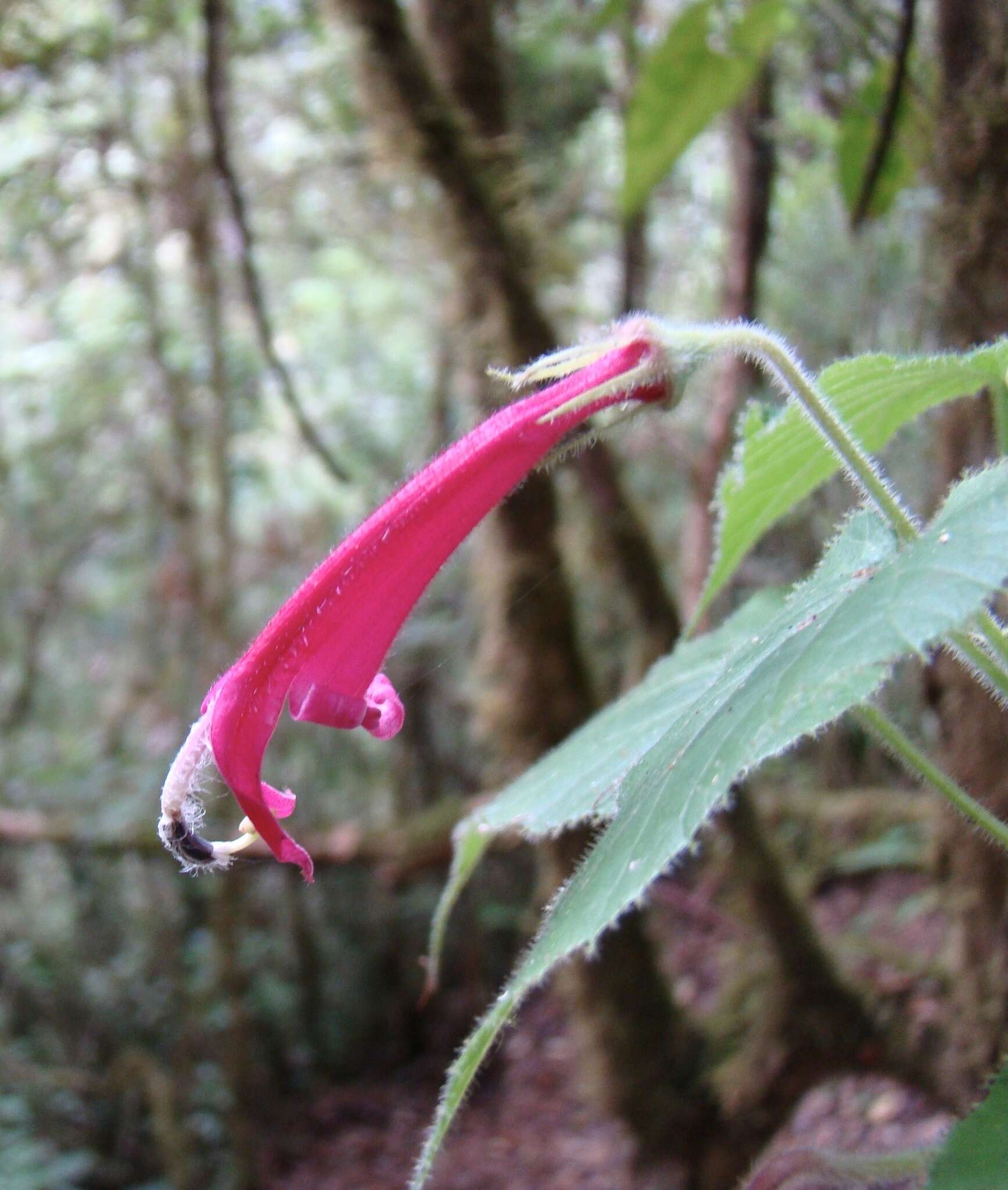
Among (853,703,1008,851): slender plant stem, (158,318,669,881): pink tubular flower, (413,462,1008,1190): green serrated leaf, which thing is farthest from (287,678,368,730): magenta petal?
(853,703,1008,851): slender plant stem

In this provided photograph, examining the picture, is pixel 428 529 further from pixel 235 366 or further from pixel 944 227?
pixel 235 366

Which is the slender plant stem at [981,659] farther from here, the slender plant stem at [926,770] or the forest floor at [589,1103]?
the forest floor at [589,1103]

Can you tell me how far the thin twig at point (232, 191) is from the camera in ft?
3.75

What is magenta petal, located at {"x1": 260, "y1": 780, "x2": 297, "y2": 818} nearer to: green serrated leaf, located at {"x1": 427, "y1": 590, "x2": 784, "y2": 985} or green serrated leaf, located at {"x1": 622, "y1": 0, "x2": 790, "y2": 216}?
green serrated leaf, located at {"x1": 427, "y1": 590, "x2": 784, "y2": 985}

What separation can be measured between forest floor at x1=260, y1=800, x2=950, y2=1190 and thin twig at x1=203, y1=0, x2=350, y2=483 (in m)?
0.81

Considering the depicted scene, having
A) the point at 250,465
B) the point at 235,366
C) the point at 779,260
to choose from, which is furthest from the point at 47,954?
the point at 779,260

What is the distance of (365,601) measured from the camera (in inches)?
15.4

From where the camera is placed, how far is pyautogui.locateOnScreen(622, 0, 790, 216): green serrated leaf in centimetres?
103

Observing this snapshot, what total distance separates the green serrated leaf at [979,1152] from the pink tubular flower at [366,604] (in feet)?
0.95

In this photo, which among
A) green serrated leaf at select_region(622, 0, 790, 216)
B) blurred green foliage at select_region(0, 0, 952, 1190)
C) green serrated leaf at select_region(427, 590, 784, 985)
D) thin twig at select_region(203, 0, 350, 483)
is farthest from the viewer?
blurred green foliage at select_region(0, 0, 952, 1190)

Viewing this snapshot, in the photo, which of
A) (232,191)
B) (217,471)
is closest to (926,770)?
(232,191)

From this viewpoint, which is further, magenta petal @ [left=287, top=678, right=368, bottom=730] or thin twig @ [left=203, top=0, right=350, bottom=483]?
thin twig @ [left=203, top=0, right=350, bottom=483]

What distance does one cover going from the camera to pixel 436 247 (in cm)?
121

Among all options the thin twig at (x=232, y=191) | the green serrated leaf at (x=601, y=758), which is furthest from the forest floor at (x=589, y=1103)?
the thin twig at (x=232, y=191)
